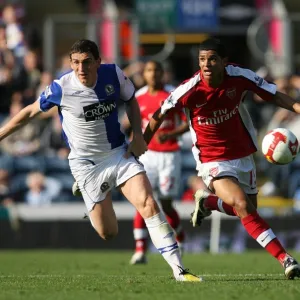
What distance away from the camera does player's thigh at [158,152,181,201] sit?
14.4m

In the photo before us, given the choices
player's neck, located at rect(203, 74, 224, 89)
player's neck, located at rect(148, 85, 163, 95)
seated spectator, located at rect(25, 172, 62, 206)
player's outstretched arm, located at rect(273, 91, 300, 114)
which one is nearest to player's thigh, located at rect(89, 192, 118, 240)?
player's neck, located at rect(203, 74, 224, 89)

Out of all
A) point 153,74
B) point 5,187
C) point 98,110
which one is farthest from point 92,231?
point 98,110

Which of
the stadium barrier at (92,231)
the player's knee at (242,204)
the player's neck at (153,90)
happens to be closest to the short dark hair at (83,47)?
the player's knee at (242,204)

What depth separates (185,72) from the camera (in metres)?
23.1

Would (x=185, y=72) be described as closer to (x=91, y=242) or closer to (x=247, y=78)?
(x=91, y=242)

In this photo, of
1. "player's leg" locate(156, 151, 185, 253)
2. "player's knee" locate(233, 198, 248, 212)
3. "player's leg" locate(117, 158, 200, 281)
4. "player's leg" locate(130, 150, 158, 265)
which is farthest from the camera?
"player's leg" locate(156, 151, 185, 253)

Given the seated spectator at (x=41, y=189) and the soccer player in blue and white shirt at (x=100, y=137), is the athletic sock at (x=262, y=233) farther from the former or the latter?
the seated spectator at (x=41, y=189)

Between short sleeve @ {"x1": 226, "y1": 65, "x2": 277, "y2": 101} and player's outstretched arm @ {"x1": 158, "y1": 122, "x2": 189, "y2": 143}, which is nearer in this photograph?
short sleeve @ {"x1": 226, "y1": 65, "x2": 277, "y2": 101}

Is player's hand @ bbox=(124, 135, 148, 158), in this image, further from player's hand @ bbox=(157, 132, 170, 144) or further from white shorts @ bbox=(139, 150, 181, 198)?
white shorts @ bbox=(139, 150, 181, 198)

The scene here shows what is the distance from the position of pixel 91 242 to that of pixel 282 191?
151 inches

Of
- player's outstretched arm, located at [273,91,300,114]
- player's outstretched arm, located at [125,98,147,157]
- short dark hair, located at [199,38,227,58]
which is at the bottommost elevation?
player's outstretched arm, located at [125,98,147,157]

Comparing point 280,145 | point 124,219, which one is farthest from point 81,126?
point 124,219

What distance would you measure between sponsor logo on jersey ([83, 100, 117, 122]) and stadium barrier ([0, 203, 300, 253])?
8025mm

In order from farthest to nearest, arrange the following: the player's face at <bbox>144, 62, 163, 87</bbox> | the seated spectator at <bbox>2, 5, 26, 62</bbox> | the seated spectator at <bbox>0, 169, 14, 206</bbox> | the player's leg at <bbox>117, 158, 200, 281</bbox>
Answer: the seated spectator at <bbox>2, 5, 26, 62</bbox> → the seated spectator at <bbox>0, 169, 14, 206</bbox> → the player's face at <bbox>144, 62, 163, 87</bbox> → the player's leg at <bbox>117, 158, 200, 281</bbox>
